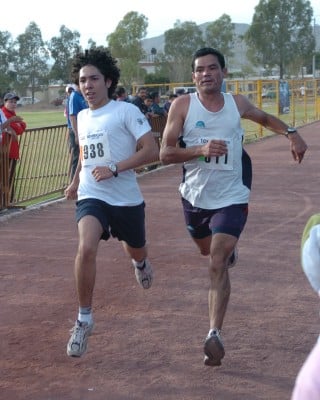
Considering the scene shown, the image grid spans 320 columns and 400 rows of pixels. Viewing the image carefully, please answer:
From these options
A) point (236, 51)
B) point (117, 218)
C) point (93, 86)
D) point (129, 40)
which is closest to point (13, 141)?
point (93, 86)

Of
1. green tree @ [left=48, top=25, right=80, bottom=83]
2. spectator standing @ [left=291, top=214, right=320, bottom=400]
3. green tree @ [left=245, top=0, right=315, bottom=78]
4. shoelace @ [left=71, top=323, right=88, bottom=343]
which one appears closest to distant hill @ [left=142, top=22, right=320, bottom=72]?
green tree @ [left=245, top=0, right=315, bottom=78]

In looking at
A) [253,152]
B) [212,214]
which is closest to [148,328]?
[212,214]

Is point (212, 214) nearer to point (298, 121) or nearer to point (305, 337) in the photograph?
point (305, 337)

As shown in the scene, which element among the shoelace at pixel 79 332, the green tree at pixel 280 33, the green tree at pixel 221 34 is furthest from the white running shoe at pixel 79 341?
the green tree at pixel 280 33

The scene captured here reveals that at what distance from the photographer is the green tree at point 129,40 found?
79.2 meters

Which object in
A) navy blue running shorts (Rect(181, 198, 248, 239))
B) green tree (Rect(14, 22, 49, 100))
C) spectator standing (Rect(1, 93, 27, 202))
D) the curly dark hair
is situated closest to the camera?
navy blue running shorts (Rect(181, 198, 248, 239))

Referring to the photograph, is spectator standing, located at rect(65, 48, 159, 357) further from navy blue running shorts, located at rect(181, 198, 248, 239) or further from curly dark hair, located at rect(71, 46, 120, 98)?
navy blue running shorts, located at rect(181, 198, 248, 239)

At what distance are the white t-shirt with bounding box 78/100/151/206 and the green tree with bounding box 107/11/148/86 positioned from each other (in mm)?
73132

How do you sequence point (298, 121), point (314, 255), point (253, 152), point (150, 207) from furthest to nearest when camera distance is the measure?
point (298, 121), point (253, 152), point (150, 207), point (314, 255)

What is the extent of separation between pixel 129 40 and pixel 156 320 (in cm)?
7653

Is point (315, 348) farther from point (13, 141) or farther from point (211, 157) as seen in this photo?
point (13, 141)

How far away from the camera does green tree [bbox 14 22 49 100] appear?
10056 centimetres

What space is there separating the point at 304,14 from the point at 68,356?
95.8m

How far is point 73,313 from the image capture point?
6.71 meters
